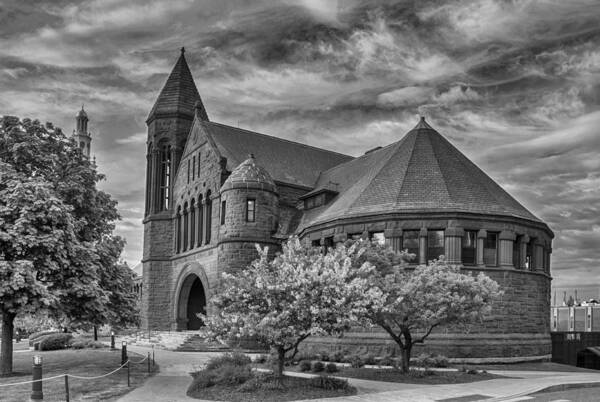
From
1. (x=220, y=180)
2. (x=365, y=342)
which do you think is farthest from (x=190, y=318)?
(x=365, y=342)

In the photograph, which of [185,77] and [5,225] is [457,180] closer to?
[5,225]

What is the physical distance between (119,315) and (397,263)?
39.0 feet

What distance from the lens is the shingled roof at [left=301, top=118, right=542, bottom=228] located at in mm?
33781

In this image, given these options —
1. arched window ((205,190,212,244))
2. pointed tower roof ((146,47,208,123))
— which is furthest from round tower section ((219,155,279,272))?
pointed tower roof ((146,47,208,123))

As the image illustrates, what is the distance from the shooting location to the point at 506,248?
33750mm

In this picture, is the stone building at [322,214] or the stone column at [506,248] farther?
the stone column at [506,248]

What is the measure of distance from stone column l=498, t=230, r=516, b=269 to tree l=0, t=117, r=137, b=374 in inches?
752

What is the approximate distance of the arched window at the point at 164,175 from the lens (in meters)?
55.2

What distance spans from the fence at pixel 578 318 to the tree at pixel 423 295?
5932 centimetres

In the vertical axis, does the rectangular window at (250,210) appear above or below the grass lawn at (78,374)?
above

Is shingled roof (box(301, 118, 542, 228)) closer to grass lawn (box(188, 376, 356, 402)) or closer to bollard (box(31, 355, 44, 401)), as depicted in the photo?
grass lawn (box(188, 376, 356, 402))

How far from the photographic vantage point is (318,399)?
59.7ft

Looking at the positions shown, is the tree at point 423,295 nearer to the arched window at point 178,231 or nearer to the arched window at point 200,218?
the arched window at point 200,218

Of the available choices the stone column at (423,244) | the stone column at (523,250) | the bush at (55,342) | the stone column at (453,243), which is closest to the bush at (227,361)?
the stone column at (423,244)
